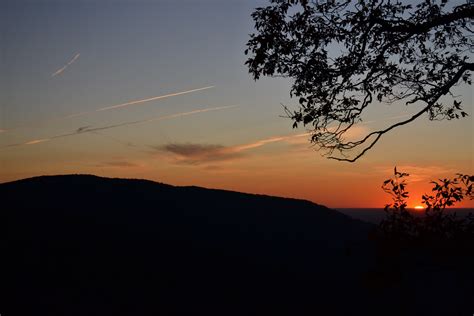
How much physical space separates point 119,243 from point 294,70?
8583mm

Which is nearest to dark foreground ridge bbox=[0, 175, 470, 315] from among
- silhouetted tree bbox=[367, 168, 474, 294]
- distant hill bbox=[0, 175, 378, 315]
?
distant hill bbox=[0, 175, 378, 315]

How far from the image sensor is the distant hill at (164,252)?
45.8 ft

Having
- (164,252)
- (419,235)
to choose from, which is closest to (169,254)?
(164,252)

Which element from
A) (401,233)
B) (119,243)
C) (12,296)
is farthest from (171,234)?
(401,233)

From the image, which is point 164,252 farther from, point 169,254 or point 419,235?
point 419,235

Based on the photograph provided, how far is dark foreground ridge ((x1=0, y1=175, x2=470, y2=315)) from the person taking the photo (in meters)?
13.9

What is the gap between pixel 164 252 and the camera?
54.5 feet

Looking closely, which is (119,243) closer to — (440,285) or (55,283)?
(55,283)

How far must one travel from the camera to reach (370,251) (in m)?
17.8

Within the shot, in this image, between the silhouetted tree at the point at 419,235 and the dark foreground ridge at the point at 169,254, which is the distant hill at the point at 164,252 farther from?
the silhouetted tree at the point at 419,235

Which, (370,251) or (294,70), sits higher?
(294,70)

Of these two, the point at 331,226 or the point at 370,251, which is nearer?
the point at 370,251

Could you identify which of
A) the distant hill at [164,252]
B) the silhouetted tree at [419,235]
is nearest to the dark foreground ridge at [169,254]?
the distant hill at [164,252]

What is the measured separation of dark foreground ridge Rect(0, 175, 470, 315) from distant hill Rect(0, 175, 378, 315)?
0.11ft
